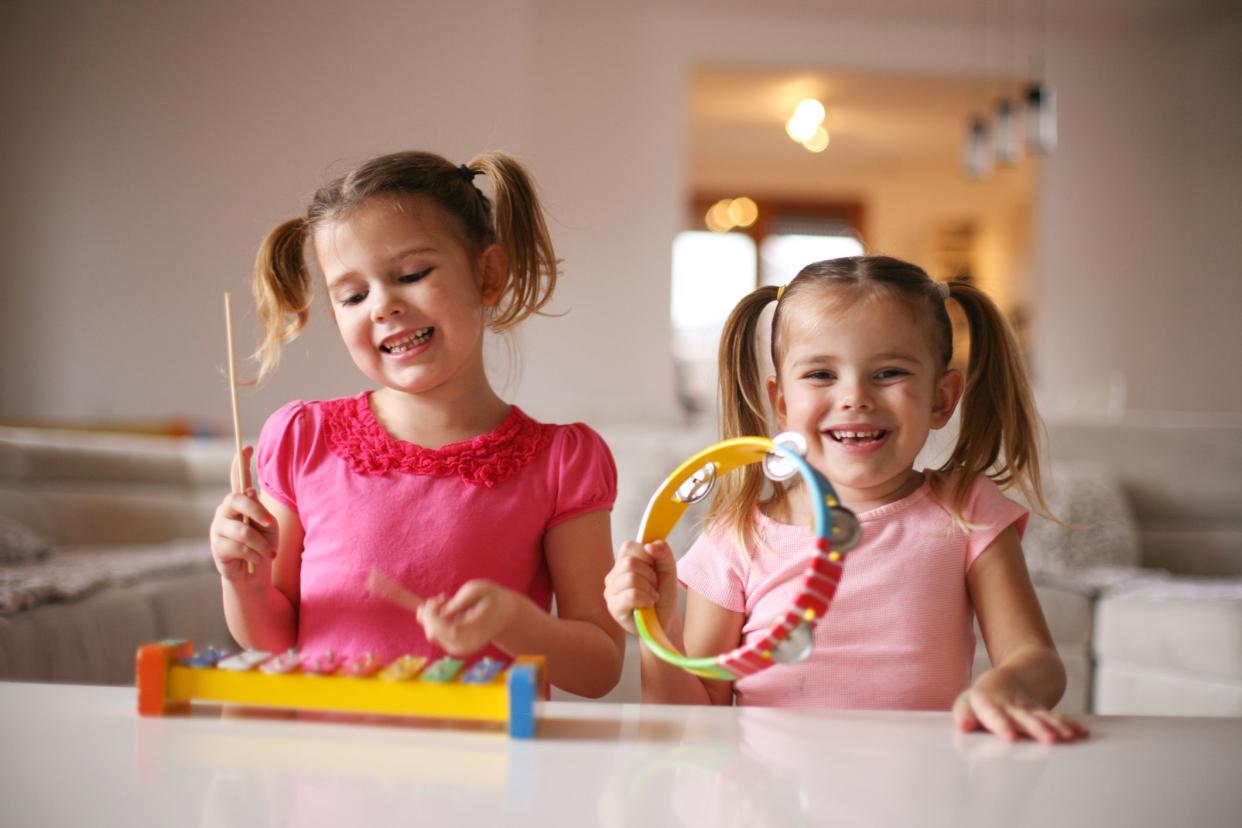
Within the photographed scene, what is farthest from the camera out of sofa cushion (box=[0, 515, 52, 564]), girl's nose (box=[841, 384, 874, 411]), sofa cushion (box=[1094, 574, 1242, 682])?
sofa cushion (box=[1094, 574, 1242, 682])

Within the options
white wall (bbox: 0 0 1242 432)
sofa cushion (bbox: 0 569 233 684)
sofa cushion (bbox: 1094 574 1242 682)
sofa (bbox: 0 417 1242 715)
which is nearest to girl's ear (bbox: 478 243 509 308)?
sofa cushion (bbox: 0 569 233 684)

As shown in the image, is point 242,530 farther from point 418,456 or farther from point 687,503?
point 687,503

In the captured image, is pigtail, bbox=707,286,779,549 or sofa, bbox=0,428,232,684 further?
sofa, bbox=0,428,232,684

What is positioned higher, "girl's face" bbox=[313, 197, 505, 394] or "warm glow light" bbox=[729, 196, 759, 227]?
"warm glow light" bbox=[729, 196, 759, 227]

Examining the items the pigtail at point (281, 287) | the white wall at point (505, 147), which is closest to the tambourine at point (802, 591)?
the pigtail at point (281, 287)

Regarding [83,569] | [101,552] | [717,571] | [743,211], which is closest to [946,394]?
[717,571]

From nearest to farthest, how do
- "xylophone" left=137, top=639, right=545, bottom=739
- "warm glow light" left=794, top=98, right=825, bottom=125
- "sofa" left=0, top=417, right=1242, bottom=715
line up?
"xylophone" left=137, top=639, right=545, bottom=739, "sofa" left=0, top=417, right=1242, bottom=715, "warm glow light" left=794, top=98, right=825, bottom=125

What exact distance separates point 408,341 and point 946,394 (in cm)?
51

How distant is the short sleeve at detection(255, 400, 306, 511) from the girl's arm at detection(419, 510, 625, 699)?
0.23 metres

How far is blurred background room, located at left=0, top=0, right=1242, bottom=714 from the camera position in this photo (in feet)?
18.0

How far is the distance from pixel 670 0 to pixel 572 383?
2277mm

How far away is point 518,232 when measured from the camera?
108cm

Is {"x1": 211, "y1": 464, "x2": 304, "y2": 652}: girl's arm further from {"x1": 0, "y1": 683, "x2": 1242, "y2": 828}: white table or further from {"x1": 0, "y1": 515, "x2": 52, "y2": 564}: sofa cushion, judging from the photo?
{"x1": 0, "y1": 515, "x2": 52, "y2": 564}: sofa cushion

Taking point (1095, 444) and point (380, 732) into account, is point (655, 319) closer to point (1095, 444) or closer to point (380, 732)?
point (1095, 444)
